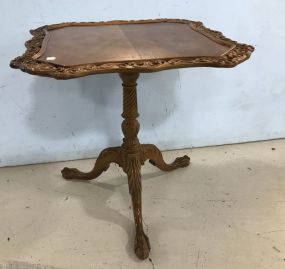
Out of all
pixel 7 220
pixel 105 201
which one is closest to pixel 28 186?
pixel 7 220

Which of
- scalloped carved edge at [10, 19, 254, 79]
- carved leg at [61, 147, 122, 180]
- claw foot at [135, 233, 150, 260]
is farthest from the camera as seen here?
carved leg at [61, 147, 122, 180]

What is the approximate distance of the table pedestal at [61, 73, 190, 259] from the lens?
1299mm

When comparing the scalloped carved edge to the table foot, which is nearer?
the scalloped carved edge

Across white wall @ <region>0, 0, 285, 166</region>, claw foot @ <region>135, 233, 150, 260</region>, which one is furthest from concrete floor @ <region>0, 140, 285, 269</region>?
white wall @ <region>0, 0, 285, 166</region>

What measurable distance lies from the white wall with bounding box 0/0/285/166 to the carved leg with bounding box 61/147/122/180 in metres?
0.20

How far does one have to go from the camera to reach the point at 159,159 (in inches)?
65.9

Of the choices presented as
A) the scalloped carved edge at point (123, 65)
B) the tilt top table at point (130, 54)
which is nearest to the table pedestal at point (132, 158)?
the tilt top table at point (130, 54)

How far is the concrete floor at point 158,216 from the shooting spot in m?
1.28

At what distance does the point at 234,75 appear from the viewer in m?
1.87

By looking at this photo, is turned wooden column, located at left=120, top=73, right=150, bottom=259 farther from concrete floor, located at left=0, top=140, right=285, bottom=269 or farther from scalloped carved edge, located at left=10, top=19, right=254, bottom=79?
scalloped carved edge, located at left=10, top=19, right=254, bottom=79

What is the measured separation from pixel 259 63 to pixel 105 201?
1060 mm

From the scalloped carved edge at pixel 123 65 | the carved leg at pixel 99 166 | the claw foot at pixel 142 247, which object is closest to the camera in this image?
the scalloped carved edge at pixel 123 65

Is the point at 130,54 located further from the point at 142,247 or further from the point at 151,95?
the point at 151,95

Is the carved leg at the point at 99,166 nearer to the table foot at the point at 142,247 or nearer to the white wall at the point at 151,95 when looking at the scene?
the white wall at the point at 151,95
